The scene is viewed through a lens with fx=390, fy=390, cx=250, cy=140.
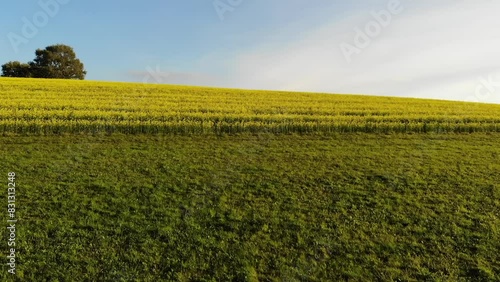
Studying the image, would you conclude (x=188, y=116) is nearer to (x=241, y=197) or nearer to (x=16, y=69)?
(x=241, y=197)

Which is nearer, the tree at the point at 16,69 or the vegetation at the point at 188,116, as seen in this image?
the vegetation at the point at 188,116

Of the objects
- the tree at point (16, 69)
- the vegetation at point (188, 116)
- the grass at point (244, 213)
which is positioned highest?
the tree at point (16, 69)

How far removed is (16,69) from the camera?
253 feet

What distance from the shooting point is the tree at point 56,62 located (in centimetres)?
7934

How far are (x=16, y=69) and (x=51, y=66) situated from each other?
631 centimetres

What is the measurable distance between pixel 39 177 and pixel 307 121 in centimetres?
1769

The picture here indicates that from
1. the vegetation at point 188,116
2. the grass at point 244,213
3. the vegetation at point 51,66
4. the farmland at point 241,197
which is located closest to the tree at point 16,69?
the vegetation at point 51,66

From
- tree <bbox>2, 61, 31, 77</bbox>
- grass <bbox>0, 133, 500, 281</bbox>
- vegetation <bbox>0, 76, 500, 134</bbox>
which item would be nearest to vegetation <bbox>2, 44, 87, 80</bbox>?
tree <bbox>2, 61, 31, 77</bbox>

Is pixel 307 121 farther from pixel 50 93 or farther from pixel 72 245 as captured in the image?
pixel 50 93

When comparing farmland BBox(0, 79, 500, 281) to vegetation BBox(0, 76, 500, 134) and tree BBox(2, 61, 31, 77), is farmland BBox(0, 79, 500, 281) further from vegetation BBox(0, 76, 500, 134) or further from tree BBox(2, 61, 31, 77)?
tree BBox(2, 61, 31, 77)

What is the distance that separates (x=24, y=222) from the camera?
41.3ft

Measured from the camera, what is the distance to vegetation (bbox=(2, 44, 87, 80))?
253 feet

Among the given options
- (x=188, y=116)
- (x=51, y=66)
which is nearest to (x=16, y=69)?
(x=51, y=66)

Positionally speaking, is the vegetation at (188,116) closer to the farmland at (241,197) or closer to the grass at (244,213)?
the farmland at (241,197)
